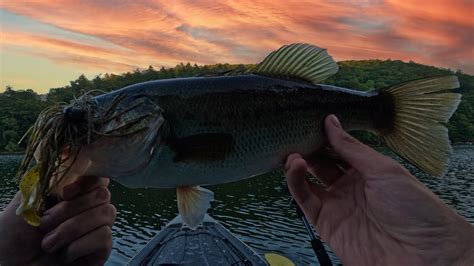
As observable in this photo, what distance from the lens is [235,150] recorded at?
3197 mm

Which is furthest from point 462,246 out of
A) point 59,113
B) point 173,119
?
point 59,113

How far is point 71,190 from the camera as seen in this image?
2.93m

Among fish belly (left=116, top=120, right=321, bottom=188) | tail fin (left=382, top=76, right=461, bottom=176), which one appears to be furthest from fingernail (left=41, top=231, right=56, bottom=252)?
tail fin (left=382, top=76, right=461, bottom=176)

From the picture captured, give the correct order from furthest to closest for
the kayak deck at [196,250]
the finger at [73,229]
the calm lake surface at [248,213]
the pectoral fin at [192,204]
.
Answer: the calm lake surface at [248,213]
the kayak deck at [196,250]
the pectoral fin at [192,204]
the finger at [73,229]

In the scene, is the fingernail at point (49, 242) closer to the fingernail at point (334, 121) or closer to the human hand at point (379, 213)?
the human hand at point (379, 213)

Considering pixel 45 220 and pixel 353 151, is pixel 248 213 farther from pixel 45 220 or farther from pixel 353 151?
pixel 45 220

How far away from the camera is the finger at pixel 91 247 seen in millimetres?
3039

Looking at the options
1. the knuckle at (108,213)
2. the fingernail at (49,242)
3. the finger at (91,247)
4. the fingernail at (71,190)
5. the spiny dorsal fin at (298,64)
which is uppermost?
the spiny dorsal fin at (298,64)

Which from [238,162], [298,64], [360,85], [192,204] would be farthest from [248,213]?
[238,162]

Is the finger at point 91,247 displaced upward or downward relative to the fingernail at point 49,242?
downward

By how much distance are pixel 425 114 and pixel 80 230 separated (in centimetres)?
286

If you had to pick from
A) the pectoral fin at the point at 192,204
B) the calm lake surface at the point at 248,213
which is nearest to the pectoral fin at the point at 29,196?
the pectoral fin at the point at 192,204

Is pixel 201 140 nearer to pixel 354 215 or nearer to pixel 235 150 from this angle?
pixel 235 150

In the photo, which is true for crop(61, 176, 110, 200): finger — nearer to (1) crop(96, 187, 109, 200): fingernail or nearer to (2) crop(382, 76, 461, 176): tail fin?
(1) crop(96, 187, 109, 200): fingernail
